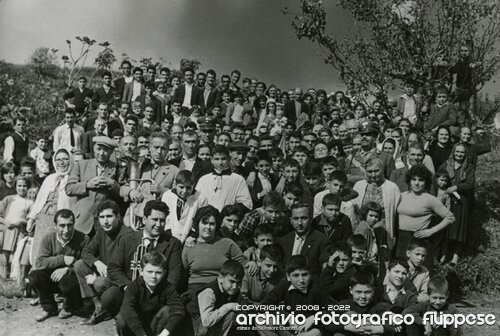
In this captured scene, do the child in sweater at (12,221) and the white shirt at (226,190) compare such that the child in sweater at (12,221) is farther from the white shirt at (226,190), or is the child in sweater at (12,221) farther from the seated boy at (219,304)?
the seated boy at (219,304)

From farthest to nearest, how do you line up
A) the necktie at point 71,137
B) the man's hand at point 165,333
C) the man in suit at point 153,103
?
the man in suit at point 153,103
the necktie at point 71,137
the man's hand at point 165,333

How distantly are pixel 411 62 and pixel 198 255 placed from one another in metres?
4.68

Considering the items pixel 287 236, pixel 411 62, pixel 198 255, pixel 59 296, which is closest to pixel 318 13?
pixel 411 62

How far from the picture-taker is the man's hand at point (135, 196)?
18.3 feet

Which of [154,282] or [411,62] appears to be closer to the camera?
[154,282]

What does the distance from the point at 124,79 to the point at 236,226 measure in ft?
19.6

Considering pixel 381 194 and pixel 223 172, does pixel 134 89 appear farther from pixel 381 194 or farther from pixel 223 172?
pixel 381 194

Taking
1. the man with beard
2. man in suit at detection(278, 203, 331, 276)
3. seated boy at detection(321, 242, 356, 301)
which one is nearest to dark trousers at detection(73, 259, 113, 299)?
the man with beard

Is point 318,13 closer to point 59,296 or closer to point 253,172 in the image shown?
point 253,172

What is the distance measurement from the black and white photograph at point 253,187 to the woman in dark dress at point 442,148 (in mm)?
20

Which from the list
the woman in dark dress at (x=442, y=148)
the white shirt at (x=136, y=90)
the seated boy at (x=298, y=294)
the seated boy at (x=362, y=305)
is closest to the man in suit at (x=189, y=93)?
the white shirt at (x=136, y=90)

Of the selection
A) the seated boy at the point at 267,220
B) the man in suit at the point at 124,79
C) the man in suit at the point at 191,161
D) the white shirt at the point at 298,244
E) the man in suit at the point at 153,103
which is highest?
the man in suit at the point at 124,79

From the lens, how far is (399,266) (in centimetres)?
475

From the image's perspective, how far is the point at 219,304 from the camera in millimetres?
4477
